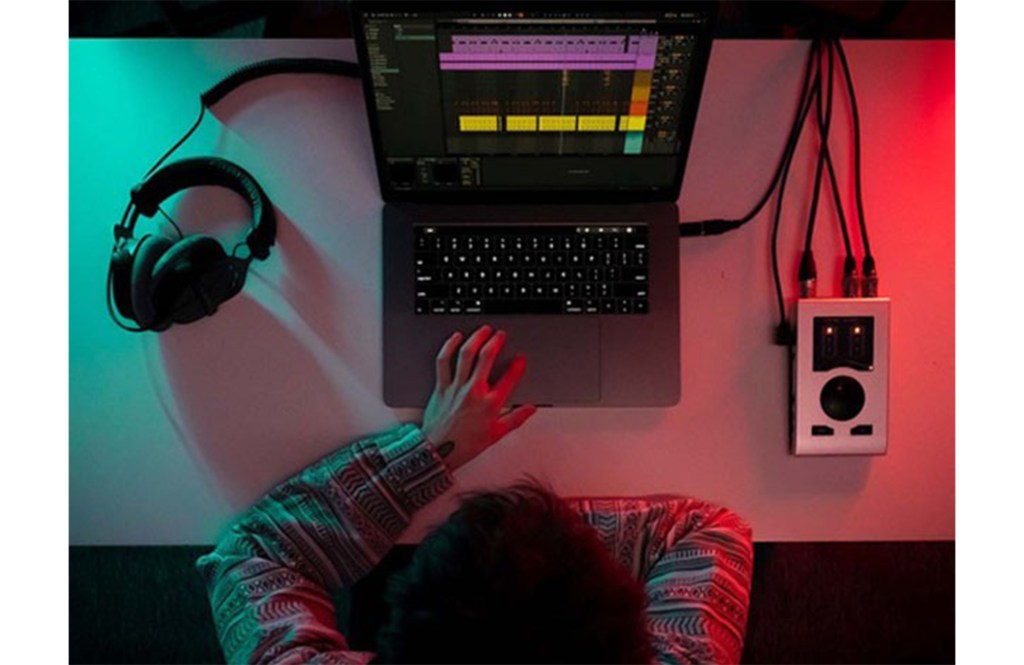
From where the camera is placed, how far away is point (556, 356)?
37.9 inches

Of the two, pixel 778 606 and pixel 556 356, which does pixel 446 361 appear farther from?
pixel 778 606

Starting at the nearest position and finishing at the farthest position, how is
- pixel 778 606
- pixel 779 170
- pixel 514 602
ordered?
pixel 514 602, pixel 779 170, pixel 778 606

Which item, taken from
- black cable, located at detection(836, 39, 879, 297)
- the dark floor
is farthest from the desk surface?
the dark floor

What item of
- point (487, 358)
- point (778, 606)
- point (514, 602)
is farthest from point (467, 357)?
point (778, 606)

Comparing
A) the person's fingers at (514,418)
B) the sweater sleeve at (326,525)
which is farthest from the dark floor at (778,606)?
the person's fingers at (514,418)

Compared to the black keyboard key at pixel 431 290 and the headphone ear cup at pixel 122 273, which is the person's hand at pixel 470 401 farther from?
the headphone ear cup at pixel 122 273

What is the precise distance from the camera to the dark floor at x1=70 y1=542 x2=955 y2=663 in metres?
1.20

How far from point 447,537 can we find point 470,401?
24 cm

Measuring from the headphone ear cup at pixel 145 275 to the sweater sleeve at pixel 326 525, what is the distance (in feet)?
0.82

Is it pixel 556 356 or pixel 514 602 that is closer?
pixel 514 602
